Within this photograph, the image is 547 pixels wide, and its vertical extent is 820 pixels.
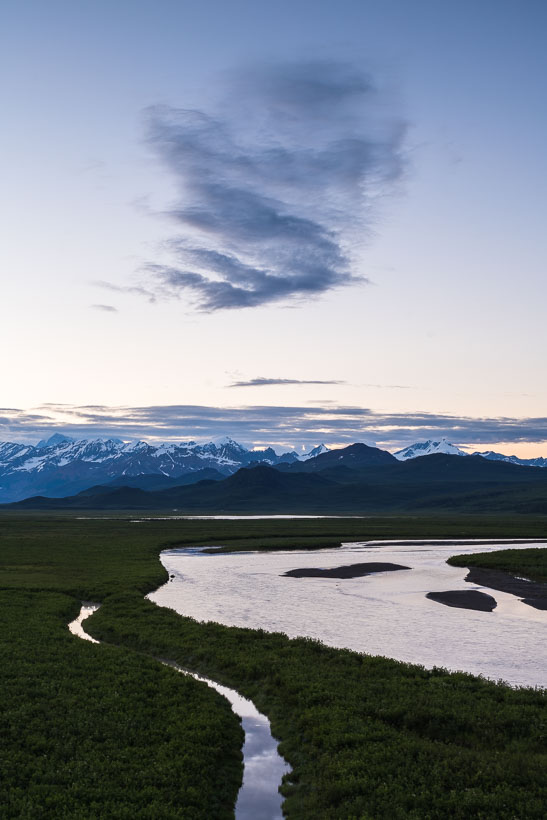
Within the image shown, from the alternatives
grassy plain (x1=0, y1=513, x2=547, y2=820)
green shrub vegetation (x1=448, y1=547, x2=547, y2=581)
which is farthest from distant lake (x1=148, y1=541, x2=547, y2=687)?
grassy plain (x1=0, y1=513, x2=547, y2=820)

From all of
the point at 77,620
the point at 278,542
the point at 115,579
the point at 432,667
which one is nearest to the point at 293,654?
the point at 432,667

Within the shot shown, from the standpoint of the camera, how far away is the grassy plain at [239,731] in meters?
18.4

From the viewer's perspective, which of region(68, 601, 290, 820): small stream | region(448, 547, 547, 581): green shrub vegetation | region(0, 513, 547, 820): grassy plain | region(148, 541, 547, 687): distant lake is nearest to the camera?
region(0, 513, 547, 820): grassy plain

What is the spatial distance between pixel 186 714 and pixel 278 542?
9816cm

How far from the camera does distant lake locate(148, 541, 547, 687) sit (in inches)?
1441

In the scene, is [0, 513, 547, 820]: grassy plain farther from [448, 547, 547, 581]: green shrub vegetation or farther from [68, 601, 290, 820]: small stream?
[448, 547, 547, 581]: green shrub vegetation

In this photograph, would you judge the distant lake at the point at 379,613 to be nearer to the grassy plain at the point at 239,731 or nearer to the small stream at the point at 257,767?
the grassy plain at the point at 239,731

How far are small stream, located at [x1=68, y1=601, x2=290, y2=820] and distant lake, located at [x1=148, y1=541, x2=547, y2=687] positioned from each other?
1138cm

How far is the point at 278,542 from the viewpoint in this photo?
12244cm

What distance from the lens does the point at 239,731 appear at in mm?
25016

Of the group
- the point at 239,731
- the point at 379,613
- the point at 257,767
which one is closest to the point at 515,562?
the point at 379,613

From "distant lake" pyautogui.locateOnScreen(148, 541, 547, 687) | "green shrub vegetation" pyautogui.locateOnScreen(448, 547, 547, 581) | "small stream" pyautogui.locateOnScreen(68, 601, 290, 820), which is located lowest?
"green shrub vegetation" pyautogui.locateOnScreen(448, 547, 547, 581)

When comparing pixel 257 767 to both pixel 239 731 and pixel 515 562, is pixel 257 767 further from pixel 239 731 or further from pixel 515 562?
pixel 515 562

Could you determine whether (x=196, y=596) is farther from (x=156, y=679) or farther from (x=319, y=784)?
(x=319, y=784)
